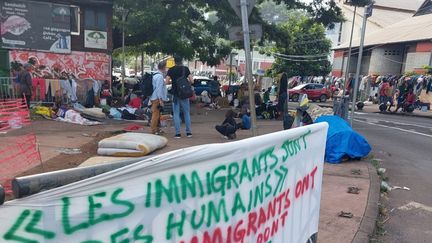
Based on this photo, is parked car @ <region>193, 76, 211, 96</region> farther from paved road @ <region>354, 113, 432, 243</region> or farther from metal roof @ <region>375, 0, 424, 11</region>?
metal roof @ <region>375, 0, 424, 11</region>

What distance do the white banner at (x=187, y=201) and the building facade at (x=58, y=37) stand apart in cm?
1402

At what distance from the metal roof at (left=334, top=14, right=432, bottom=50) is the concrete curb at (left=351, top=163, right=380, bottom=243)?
83.2 ft

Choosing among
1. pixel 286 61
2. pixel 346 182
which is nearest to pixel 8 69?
pixel 346 182

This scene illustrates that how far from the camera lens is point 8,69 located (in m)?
14.7

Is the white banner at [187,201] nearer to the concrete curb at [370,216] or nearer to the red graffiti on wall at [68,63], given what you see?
→ the concrete curb at [370,216]

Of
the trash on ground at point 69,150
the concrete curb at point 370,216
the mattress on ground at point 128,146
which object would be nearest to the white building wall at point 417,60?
the concrete curb at point 370,216

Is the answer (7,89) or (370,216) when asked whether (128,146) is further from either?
(7,89)

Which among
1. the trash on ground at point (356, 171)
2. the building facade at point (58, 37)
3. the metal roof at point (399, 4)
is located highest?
the metal roof at point (399, 4)

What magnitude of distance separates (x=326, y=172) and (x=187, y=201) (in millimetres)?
5491

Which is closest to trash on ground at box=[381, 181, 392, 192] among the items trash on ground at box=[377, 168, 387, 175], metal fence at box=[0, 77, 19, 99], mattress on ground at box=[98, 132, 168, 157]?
trash on ground at box=[377, 168, 387, 175]

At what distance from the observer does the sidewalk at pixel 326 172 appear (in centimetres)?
453

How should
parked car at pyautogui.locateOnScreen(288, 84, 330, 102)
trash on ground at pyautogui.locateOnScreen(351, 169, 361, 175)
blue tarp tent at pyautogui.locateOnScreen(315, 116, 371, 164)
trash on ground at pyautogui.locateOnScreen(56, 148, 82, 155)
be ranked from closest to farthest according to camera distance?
trash on ground at pyautogui.locateOnScreen(351, 169, 361, 175) < trash on ground at pyautogui.locateOnScreen(56, 148, 82, 155) < blue tarp tent at pyautogui.locateOnScreen(315, 116, 371, 164) < parked car at pyautogui.locateOnScreen(288, 84, 330, 102)

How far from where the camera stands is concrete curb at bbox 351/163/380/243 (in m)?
4.31

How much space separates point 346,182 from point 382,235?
6.05ft
